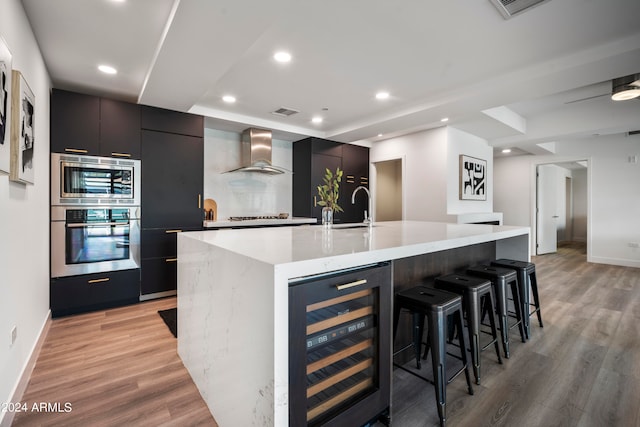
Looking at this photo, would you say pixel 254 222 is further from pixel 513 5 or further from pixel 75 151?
pixel 513 5

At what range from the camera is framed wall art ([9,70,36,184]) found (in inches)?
67.7

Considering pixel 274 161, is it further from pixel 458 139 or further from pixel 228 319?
pixel 228 319

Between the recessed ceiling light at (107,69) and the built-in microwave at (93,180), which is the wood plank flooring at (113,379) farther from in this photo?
the recessed ceiling light at (107,69)

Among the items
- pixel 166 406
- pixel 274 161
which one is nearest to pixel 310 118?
pixel 274 161

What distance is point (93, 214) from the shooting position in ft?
10.7

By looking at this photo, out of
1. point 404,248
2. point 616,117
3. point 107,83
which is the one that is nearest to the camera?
point 404,248

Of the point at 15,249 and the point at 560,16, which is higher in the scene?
the point at 560,16

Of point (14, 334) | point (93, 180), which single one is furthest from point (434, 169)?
point (14, 334)

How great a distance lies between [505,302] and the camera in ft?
7.32

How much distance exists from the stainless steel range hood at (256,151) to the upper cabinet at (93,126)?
5.07ft

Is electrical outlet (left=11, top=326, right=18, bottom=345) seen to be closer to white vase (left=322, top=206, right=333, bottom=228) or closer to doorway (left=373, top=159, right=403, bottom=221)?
white vase (left=322, top=206, right=333, bottom=228)

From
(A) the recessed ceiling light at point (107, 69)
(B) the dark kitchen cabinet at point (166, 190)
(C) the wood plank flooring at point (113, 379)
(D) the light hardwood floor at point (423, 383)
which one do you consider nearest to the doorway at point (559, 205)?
(D) the light hardwood floor at point (423, 383)

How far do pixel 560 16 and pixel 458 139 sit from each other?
3.07m

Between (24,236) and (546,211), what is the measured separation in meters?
9.07
